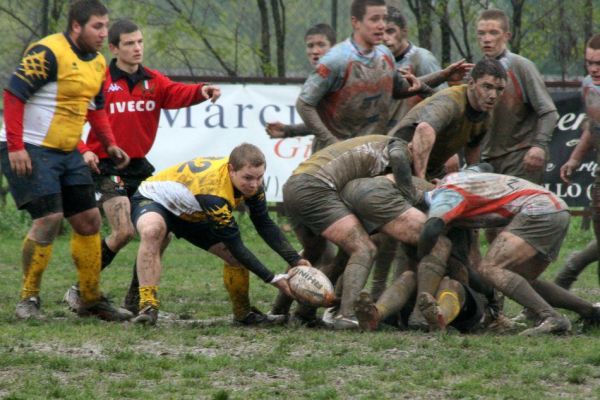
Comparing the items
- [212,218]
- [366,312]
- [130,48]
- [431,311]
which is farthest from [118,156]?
[431,311]

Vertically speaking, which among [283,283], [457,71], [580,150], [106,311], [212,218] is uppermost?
[457,71]

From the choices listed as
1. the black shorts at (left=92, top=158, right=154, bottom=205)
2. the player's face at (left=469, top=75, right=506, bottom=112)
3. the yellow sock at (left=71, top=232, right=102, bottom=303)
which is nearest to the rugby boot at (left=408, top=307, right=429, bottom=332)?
the player's face at (left=469, top=75, right=506, bottom=112)

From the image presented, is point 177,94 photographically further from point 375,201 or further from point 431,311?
point 431,311

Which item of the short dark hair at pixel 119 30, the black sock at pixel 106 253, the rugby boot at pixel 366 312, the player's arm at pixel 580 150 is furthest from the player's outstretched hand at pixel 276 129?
the rugby boot at pixel 366 312

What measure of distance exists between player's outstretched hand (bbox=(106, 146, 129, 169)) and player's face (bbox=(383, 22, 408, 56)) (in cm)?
239

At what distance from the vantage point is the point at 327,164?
8062 millimetres

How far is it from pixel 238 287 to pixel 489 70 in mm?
2118

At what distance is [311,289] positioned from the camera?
7.62 m

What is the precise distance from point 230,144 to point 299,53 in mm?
2359

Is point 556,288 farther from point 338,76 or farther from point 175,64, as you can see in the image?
point 175,64

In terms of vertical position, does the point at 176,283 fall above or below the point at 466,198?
below

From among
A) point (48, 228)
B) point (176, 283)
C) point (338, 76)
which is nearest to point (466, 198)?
point (338, 76)

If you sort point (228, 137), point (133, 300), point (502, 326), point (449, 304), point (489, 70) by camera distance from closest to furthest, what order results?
point (449, 304) < point (502, 326) < point (489, 70) < point (133, 300) < point (228, 137)

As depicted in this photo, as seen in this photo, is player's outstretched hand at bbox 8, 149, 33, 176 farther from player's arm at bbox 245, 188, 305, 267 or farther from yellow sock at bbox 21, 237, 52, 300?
player's arm at bbox 245, 188, 305, 267
